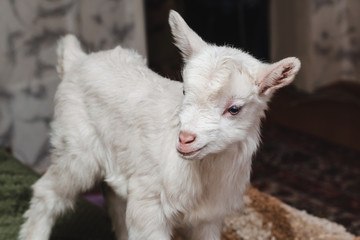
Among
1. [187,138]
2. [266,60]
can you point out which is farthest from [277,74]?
[266,60]

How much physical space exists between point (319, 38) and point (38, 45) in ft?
10.2

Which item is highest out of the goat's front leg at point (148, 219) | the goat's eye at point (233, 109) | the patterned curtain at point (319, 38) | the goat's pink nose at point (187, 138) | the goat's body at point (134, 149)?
the goat's eye at point (233, 109)

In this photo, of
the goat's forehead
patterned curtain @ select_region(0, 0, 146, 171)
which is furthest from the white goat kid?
patterned curtain @ select_region(0, 0, 146, 171)

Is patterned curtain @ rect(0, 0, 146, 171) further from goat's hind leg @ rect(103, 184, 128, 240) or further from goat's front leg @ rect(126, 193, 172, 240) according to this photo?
goat's front leg @ rect(126, 193, 172, 240)

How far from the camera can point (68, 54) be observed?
8.05 ft

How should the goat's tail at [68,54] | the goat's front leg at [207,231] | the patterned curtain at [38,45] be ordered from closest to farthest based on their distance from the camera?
the goat's front leg at [207,231] → the goat's tail at [68,54] → the patterned curtain at [38,45]

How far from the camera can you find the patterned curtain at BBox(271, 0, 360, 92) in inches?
217

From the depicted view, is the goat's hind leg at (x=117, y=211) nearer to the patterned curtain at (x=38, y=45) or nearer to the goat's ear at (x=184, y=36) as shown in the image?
the goat's ear at (x=184, y=36)

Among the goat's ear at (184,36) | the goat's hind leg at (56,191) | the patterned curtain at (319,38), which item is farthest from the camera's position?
the patterned curtain at (319,38)

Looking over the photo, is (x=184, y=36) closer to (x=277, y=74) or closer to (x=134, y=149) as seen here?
(x=277, y=74)

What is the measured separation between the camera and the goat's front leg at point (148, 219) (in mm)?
1962

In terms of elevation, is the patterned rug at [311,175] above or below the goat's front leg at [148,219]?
below

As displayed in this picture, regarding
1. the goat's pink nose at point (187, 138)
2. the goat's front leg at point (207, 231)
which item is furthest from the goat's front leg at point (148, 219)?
the goat's pink nose at point (187, 138)

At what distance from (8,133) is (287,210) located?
6.43 feet
